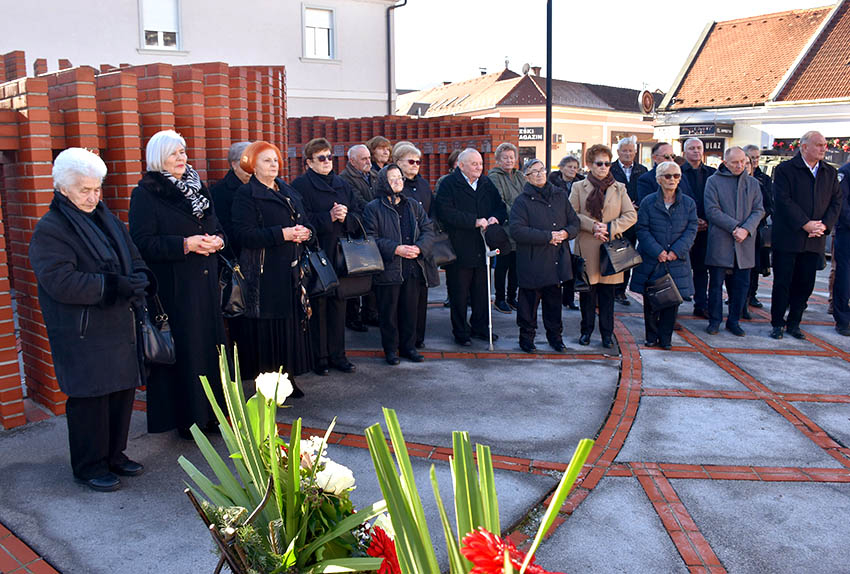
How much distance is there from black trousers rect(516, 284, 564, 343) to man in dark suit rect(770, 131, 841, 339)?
8.06ft

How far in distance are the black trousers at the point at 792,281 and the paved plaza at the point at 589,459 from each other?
1.80 feet

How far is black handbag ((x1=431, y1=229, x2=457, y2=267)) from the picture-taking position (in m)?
7.05

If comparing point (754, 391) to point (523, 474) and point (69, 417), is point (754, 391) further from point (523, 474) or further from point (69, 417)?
point (69, 417)

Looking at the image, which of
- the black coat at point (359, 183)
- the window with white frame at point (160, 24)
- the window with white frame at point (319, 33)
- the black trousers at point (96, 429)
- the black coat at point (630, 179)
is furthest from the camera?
the window with white frame at point (319, 33)

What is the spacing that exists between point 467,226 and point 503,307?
2.02 m

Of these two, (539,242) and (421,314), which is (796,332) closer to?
(539,242)

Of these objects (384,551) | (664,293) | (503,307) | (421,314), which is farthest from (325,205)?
(384,551)

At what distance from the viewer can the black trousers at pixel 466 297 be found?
739cm

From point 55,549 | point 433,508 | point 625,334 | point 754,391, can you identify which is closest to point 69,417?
point 55,549

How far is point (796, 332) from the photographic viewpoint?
7.84m

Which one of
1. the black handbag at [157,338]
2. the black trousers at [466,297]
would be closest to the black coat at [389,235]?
the black trousers at [466,297]

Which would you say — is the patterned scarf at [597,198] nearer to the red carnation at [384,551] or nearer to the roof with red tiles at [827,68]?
the red carnation at [384,551]

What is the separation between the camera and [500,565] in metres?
1.32

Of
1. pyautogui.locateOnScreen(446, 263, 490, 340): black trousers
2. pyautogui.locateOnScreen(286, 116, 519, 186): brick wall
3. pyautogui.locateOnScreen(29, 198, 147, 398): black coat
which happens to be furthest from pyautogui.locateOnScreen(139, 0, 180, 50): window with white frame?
pyautogui.locateOnScreen(29, 198, 147, 398): black coat
